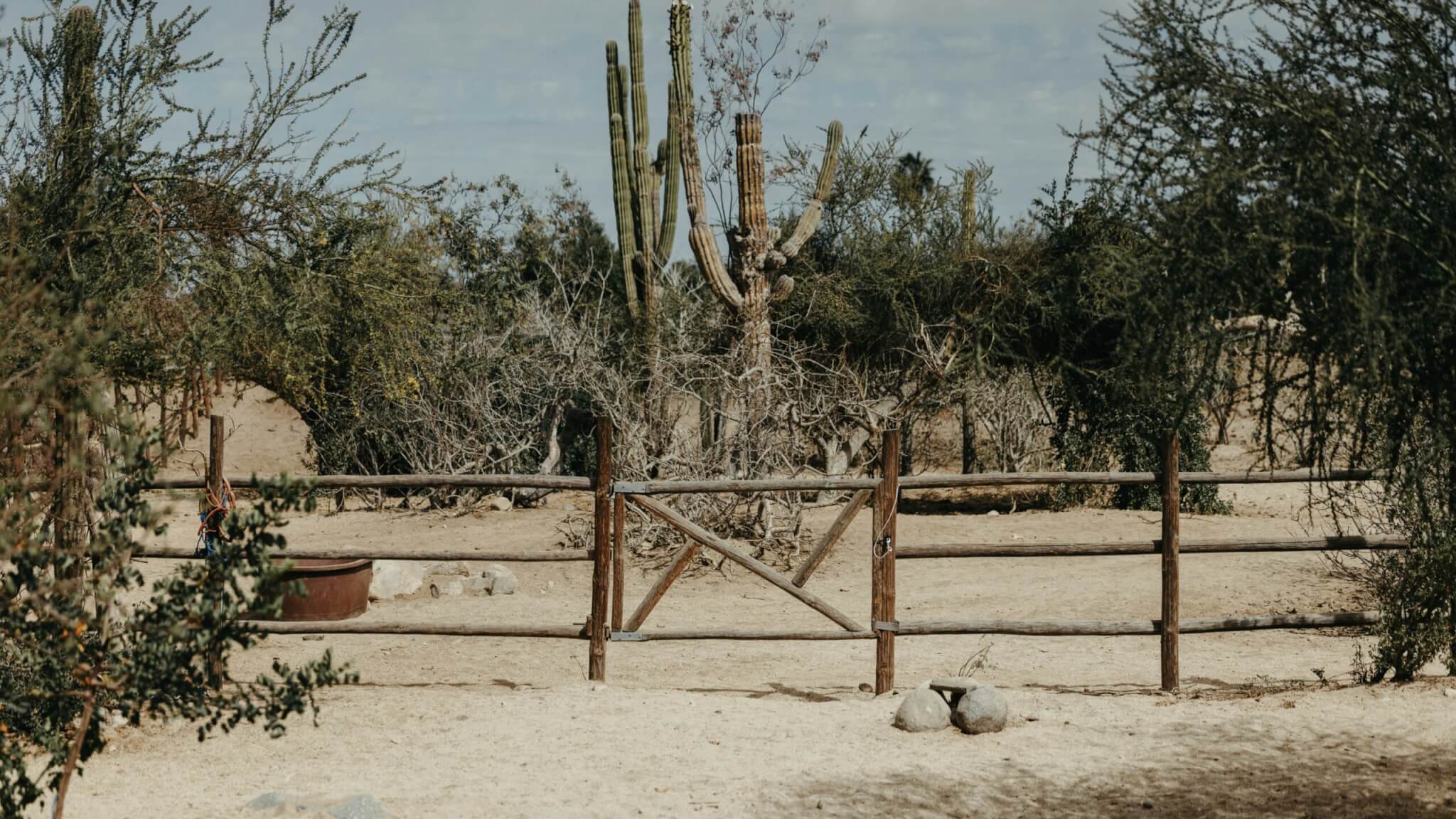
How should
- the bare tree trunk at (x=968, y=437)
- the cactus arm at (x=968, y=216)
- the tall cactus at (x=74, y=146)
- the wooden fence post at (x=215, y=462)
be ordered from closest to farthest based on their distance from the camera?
the tall cactus at (x=74, y=146) < the wooden fence post at (x=215, y=462) < the cactus arm at (x=968, y=216) < the bare tree trunk at (x=968, y=437)

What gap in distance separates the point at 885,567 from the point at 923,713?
1.07 m

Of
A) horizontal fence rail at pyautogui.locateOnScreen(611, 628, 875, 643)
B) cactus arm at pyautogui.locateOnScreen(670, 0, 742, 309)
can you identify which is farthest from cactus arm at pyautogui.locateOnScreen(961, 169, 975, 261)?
horizontal fence rail at pyautogui.locateOnScreen(611, 628, 875, 643)

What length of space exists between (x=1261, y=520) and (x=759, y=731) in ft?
36.5

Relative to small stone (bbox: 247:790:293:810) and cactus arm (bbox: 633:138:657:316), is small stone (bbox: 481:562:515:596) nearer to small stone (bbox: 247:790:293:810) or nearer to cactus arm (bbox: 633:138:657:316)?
cactus arm (bbox: 633:138:657:316)

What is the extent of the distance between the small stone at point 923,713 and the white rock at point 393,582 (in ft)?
20.7

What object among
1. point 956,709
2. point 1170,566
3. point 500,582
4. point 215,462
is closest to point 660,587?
point 956,709

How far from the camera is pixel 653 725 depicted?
6.82m

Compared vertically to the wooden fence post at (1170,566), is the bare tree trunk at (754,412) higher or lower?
higher

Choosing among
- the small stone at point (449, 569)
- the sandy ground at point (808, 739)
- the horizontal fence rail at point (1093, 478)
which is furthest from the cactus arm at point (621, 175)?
the horizontal fence rail at point (1093, 478)

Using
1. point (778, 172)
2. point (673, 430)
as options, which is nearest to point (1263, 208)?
point (673, 430)

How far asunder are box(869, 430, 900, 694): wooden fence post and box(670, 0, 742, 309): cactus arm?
8.53m

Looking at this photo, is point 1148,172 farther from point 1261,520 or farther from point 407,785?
point 1261,520

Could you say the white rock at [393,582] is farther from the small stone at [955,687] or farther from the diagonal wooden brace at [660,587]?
the small stone at [955,687]

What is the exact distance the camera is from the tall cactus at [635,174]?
17.8m
